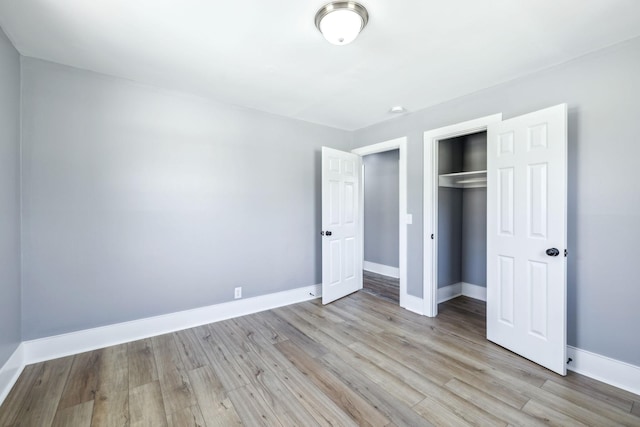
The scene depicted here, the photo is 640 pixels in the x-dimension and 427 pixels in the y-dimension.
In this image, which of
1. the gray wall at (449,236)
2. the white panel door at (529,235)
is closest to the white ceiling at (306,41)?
the white panel door at (529,235)

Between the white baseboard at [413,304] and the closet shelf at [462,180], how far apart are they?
1.53 m

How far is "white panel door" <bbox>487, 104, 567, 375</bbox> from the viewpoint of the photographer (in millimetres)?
2199

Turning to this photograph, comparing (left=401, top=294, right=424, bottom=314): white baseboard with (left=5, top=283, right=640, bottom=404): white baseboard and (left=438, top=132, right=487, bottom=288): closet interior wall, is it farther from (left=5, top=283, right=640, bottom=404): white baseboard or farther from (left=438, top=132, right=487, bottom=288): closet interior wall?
(left=438, top=132, right=487, bottom=288): closet interior wall

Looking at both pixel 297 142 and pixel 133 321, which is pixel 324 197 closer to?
pixel 297 142

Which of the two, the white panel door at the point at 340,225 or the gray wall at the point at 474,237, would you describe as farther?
the gray wall at the point at 474,237

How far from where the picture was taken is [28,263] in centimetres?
228

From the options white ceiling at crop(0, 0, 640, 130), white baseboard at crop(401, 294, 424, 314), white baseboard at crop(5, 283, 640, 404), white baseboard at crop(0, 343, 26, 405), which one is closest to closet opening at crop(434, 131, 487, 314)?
white baseboard at crop(401, 294, 424, 314)

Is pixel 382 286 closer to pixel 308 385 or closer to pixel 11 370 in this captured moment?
pixel 308 385

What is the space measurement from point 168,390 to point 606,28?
3.96 metres

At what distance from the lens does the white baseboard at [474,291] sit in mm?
3914

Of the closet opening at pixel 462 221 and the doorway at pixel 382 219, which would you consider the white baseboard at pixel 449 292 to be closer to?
the closet opening at pixel 462 221

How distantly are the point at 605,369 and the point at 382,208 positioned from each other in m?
3.60

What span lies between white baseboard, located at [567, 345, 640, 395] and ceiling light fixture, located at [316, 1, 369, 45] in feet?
9.74

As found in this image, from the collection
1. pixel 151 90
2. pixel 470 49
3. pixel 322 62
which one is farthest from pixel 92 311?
pixel 470 49
